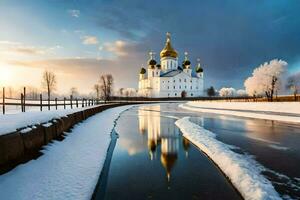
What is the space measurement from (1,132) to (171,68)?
113 m

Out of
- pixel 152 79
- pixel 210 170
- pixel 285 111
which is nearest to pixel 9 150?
pixel 210 170

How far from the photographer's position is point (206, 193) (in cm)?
571

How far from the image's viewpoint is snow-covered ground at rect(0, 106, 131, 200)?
17.7 ft

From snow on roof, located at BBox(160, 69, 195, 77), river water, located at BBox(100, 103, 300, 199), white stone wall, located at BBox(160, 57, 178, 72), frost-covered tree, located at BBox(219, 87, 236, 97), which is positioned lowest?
river water, located at BBox(100, 103, 300, 199)

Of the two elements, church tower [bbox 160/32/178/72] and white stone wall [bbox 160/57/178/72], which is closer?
church tower [bbox 160/32/178/72]

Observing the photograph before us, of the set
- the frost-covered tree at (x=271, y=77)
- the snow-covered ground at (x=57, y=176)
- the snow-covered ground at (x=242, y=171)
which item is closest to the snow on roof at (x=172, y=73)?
the frost-covered tree at (x=271, y=77)

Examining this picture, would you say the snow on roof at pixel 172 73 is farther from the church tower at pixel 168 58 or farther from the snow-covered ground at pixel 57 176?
the snow-covered ground at pixel 57 176

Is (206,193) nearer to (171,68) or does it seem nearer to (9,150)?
(9,150)

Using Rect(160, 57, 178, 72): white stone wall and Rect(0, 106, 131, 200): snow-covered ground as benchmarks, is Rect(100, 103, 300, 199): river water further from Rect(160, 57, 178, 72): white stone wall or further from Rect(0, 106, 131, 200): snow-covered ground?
Rect(160, 57, 178, 72): white stone wall

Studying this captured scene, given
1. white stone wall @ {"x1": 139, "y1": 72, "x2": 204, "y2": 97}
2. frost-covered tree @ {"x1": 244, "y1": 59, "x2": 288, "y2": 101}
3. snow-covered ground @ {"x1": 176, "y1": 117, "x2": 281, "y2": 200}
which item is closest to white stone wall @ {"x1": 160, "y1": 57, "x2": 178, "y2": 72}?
white stone wall @ {"x1": 139, "y1": 72, "x2": 204, "y2": 97}

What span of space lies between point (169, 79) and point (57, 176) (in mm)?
107438

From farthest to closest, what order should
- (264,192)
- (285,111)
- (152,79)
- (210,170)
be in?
1. (152,79)
2. (285,111)
3. (210,170)
4. (264,192)

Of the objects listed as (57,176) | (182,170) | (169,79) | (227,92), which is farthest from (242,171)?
(227,92)

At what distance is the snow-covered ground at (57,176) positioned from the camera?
212 inches
